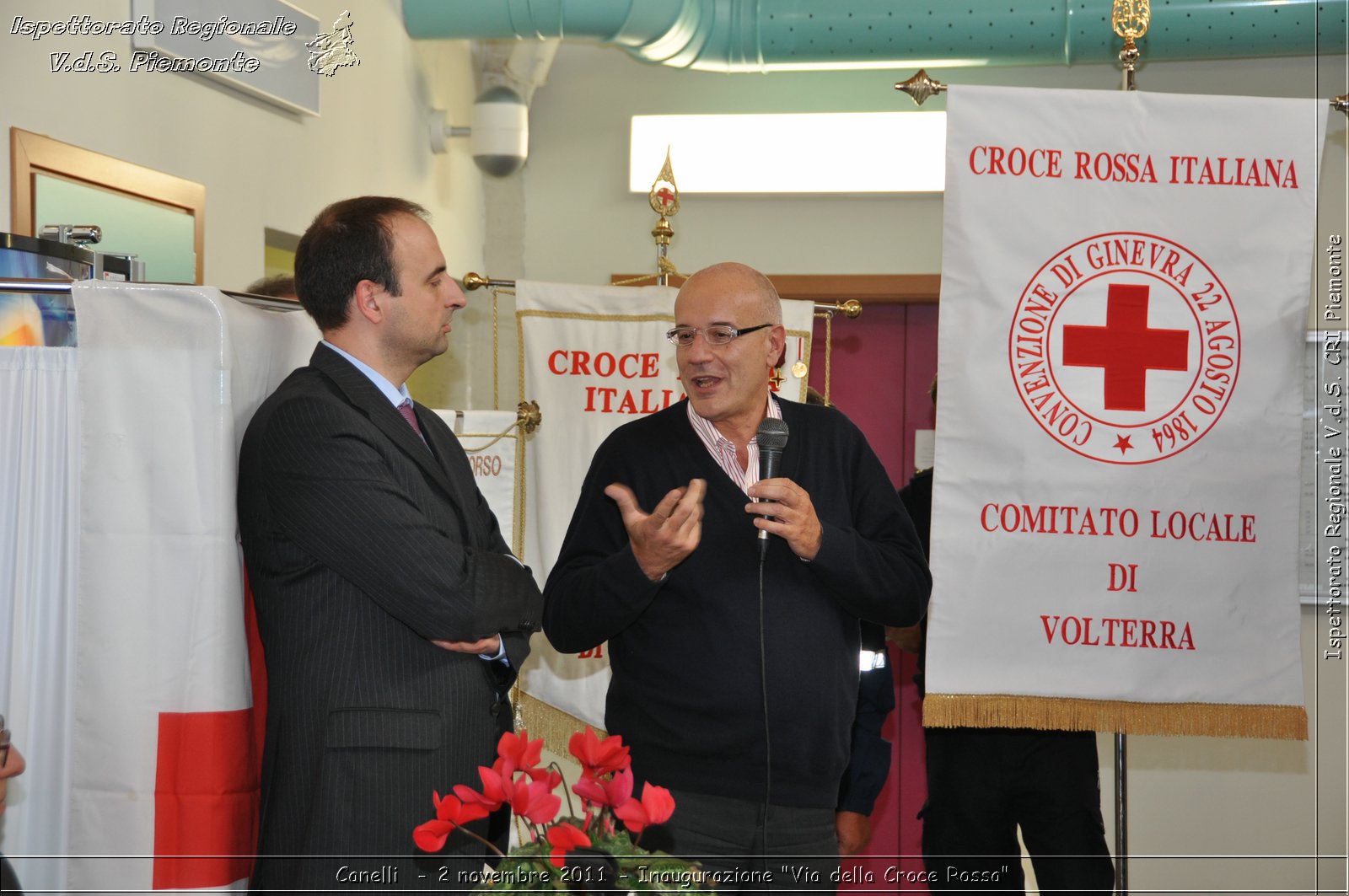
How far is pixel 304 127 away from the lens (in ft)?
11.3

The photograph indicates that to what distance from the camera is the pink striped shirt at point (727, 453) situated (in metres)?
2.06

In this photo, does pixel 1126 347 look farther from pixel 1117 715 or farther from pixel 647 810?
pixel 647 810

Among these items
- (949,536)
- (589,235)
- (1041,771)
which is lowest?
(1041,771)

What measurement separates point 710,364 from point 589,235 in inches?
109

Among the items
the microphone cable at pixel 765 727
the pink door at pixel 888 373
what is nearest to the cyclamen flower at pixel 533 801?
the microphone cable at pixel 765 727

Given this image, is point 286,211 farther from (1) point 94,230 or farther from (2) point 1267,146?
(2) point 1267,146

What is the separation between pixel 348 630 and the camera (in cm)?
166

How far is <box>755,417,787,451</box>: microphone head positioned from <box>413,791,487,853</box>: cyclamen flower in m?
0.93

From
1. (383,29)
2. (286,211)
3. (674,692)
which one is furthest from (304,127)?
(674,692)

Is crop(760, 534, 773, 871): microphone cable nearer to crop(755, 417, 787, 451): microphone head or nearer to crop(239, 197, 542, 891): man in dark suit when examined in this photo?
crop(755, 417, 787, 451): microphone head

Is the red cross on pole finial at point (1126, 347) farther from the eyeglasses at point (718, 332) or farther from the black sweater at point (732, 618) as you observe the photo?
the eyeglasses at point (718, 332)

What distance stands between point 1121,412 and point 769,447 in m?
0.77

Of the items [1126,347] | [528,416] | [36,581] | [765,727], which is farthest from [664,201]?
[36,581]

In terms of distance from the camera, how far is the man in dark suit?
1.62 meters
